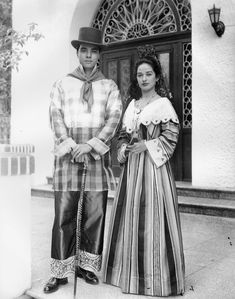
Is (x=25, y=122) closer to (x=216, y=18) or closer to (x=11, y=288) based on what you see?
(x=216, y=18)

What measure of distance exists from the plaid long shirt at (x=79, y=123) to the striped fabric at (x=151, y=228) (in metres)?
0.23

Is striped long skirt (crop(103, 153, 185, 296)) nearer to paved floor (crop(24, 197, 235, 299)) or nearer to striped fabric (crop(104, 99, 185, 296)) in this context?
striped fabric (crop(104, 99, 185, 296))

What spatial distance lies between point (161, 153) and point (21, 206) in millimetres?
1012

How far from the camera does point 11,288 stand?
115 inches

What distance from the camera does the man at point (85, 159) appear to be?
3059 millimetres

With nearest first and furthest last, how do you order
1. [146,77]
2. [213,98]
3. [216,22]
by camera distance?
[146,77], [216,22], [213,98]

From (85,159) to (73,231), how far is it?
1.78 feet

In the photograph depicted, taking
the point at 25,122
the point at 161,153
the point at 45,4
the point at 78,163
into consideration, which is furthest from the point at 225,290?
the point at 45,4

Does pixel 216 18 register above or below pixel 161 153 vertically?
above

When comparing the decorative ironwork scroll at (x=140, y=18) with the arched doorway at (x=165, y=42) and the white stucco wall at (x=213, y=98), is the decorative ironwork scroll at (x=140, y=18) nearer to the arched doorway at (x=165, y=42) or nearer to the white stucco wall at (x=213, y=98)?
the arched doorway at (x=165, y=42)

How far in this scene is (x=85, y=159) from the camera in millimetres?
3014

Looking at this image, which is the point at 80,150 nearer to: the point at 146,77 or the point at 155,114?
the point at 155,114

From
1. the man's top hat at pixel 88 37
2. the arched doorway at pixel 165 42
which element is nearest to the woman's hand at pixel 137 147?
the man's top hat at pixel 88 37

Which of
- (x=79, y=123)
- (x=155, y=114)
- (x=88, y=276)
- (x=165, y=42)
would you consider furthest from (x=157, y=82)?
(x=165, y=42)
